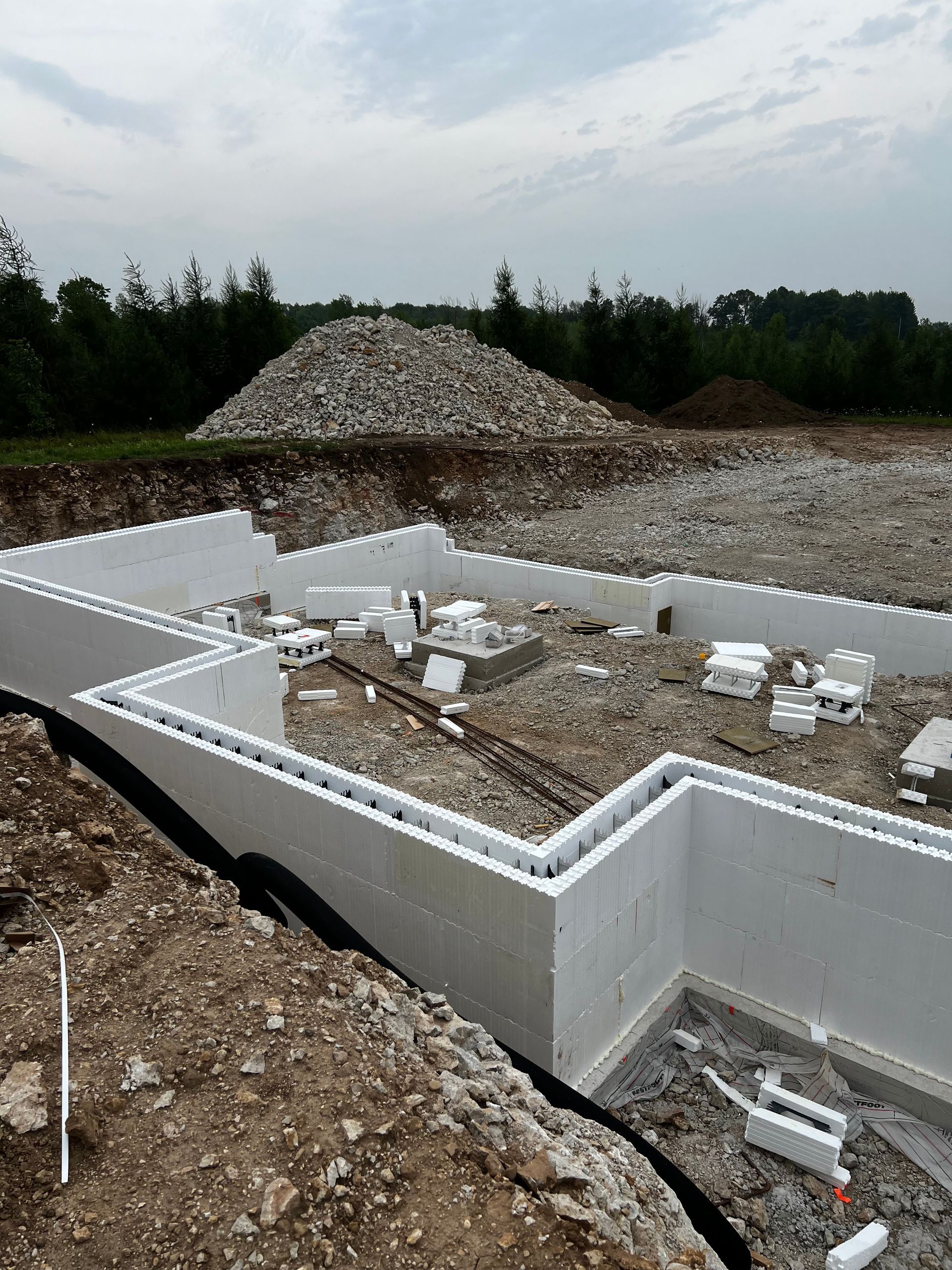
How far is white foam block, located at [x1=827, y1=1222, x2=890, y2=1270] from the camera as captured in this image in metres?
4.63

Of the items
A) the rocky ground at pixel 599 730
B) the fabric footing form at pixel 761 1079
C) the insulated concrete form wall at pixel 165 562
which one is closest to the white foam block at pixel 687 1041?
the fabric footing form at pixel 761 1079

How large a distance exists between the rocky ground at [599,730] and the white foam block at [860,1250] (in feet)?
12.5

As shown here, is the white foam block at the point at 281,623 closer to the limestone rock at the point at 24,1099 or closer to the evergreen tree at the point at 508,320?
the limestone rock at the point at 24,1099

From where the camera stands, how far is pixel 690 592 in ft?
47.5

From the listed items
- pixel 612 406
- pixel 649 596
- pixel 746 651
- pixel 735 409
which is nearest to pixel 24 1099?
pixel 746 651

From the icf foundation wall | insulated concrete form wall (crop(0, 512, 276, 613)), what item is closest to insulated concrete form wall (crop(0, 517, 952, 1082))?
the icf foundation wall

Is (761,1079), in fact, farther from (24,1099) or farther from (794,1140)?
(24,1099)

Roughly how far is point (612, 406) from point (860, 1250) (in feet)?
103

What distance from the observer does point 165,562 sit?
46.7 ft

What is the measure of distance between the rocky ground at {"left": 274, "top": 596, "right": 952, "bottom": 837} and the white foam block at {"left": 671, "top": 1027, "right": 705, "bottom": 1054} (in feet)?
6.97

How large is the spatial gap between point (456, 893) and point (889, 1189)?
10.7 feet

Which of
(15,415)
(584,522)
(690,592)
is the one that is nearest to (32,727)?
(690,592)

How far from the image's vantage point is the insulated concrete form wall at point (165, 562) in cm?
1291

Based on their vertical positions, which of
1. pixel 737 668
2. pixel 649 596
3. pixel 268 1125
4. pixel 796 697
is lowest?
pixel 796 697
